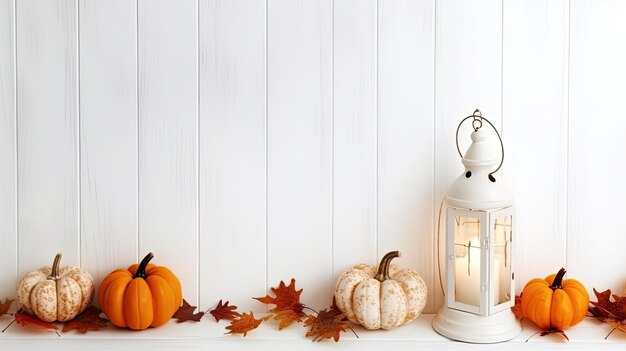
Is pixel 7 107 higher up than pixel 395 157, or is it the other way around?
pixel 7 107

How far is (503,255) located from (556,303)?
142mm

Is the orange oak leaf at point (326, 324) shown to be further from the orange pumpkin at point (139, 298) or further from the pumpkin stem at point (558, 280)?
the pumpkin stem at point (558, 280)

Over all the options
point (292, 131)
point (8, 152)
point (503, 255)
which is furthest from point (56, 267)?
point (503, 255)

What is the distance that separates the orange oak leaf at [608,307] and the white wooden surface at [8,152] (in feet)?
4.23

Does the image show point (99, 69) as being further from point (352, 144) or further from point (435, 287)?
point (435, 287)

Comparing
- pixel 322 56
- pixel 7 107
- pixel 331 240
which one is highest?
pixel 322 56

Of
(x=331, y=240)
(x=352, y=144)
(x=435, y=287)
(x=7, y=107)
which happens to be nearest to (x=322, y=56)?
(x=352, y=144)

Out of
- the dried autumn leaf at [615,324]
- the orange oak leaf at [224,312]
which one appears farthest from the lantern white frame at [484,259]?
the orange oak leaf at [224,312]

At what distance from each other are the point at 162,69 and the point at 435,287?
2.56ft

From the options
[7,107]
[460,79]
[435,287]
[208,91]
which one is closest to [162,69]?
[208,91]

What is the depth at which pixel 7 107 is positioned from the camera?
5.46ft

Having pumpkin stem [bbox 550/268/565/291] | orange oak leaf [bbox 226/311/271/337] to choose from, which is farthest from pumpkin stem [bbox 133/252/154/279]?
pumpkin stem [bbox 550/268/565/291]

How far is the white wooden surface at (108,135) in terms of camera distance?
5.41 feet

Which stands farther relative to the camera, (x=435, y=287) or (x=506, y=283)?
(x=435, y=287)
